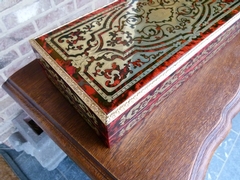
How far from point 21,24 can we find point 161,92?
18.0 inches

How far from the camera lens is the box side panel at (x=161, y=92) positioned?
1.44ft

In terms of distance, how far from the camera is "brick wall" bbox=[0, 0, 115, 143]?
613mm

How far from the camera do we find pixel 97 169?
47 cm

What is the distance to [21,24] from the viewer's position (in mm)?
650

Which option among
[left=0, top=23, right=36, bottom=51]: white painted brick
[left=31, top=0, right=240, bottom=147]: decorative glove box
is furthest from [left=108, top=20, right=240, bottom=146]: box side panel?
[left=0, top=23, right=36, bottom=51]: white painted brick

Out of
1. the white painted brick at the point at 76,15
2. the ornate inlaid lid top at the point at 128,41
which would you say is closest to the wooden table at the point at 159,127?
the ornate inlaid lid top at the point at 128,41

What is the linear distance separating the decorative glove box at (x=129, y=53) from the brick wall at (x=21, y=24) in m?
0.17

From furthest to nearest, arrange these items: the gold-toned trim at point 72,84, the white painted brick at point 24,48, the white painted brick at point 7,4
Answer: the white painted brick at point 24,48 < the white painted brick at point 7,4 < the gold-toned trim at point 72,84

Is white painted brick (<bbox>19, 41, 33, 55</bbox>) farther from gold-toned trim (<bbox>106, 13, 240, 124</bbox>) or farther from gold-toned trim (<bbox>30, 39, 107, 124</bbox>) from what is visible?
gold-toned trim (<bbox>106, 13, 240, 124</bbox>)

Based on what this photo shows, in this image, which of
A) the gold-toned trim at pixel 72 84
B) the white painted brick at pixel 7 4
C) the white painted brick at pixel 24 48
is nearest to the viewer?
the gold-toned trim at pixel 72 84

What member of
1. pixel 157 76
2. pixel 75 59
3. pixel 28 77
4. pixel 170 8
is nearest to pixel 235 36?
pixel 170 8

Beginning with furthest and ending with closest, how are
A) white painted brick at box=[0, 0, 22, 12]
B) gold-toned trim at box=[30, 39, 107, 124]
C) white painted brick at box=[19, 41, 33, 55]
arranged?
white painted brick at box=[19, 41, 33, 55], white painted brick at box=[0, 0, 22, 12], gold-toned trim at box=[30, 39, 107, 124]

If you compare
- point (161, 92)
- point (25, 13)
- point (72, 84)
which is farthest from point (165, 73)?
point (25, 13)

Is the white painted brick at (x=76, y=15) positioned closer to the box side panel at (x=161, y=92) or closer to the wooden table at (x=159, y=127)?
the wooden table at (x=159, y=127)
